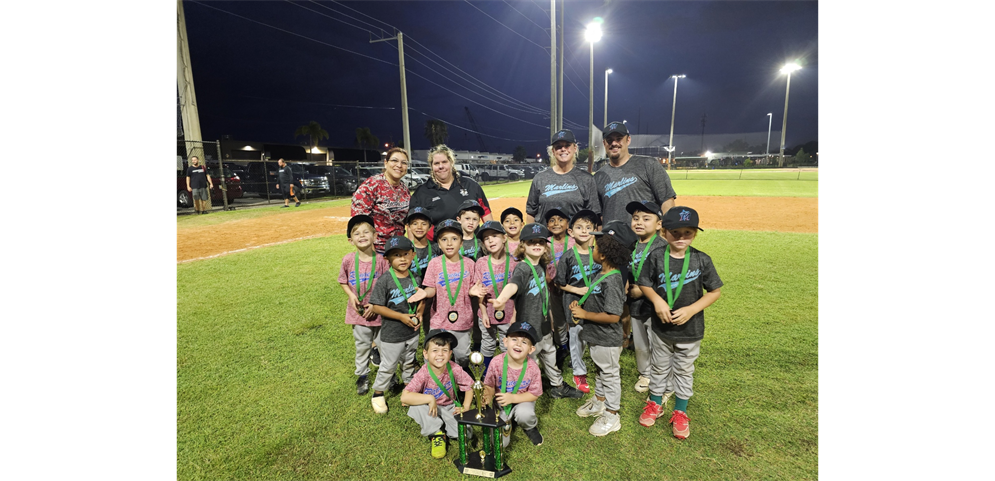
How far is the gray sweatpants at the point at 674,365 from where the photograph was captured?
2.99 metres

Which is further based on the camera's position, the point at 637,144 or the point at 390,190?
the point at 637,144

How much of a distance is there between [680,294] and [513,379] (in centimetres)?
142

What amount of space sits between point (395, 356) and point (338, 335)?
1912 millimetres

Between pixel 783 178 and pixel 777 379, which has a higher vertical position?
pixel 783 178

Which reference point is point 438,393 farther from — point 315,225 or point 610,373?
point 315,225

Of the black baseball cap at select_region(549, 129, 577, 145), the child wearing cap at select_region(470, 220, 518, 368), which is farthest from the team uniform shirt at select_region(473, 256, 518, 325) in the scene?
the black baseball cap at select_region(549, 129, 577, 145)

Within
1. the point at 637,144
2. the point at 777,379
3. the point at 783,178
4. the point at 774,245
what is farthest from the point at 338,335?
the point at 637,144

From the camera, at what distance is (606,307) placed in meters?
3.00

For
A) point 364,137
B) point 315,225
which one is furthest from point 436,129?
point 315,225

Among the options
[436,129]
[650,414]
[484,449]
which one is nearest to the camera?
[484,449]

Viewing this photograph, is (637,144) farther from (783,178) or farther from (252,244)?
(252,244)
